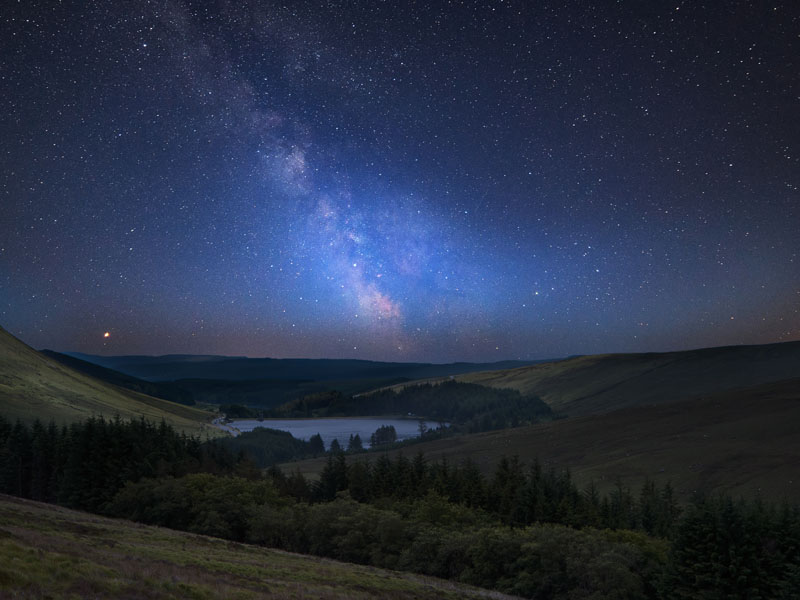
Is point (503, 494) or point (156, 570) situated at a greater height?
point (156, 570)

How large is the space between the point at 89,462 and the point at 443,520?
6145cm

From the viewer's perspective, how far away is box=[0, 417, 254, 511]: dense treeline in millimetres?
87375

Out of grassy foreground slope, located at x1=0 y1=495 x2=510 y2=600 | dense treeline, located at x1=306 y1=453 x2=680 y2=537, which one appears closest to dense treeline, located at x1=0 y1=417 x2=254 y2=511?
dense treeline, located at x1=306 y1=453 x2=680 y2=537

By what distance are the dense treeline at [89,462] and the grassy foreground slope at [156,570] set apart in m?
46.0

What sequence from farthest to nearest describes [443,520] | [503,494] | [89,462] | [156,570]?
[89,462] < [503,494] < [443,520] < [156,570]

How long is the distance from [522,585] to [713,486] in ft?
395

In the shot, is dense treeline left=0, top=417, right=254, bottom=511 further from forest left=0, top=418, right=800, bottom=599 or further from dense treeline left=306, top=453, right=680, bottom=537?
dense treeline left=306, top=453, right=680, bottom=537

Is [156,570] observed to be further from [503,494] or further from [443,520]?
[503,494]

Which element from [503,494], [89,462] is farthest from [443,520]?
[89,462]

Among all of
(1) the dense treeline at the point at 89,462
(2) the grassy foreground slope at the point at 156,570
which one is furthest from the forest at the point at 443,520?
(2) the grassy foreground slope at the point at 156,570

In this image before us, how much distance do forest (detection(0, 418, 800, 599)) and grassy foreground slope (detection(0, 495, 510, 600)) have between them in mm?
11769

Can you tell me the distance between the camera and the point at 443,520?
65375 mm

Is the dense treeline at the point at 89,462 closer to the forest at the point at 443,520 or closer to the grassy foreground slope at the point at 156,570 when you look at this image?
the forest at the point at 443,520

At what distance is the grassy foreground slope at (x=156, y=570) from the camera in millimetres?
20312
